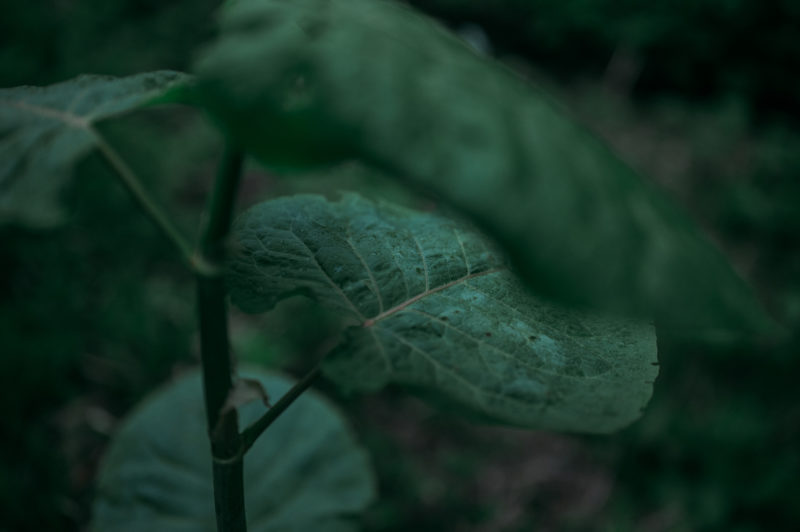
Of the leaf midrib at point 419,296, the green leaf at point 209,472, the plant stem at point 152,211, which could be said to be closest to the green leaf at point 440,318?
the leaf midrib at point 419,296

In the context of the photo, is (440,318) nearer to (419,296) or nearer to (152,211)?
(419,296)

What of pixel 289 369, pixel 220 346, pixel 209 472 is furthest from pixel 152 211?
pixel 289 369

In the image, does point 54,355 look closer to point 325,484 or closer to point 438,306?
point 325,484

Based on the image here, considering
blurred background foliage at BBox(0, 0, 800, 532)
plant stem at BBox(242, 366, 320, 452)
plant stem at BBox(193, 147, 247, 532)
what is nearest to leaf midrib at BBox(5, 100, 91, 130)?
→ plant stem at BBox(193, 147, 247, 532)

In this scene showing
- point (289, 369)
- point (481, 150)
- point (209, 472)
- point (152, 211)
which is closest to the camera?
point (481, 150)

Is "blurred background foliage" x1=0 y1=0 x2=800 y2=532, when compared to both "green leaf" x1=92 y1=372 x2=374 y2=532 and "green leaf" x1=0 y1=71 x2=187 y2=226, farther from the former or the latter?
"green leaf" x1=0 y1=71 x2=187 y2=226

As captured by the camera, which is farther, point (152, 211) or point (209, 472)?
point (209, 472)

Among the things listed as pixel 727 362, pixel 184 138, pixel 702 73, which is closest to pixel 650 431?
pixel 727 362
